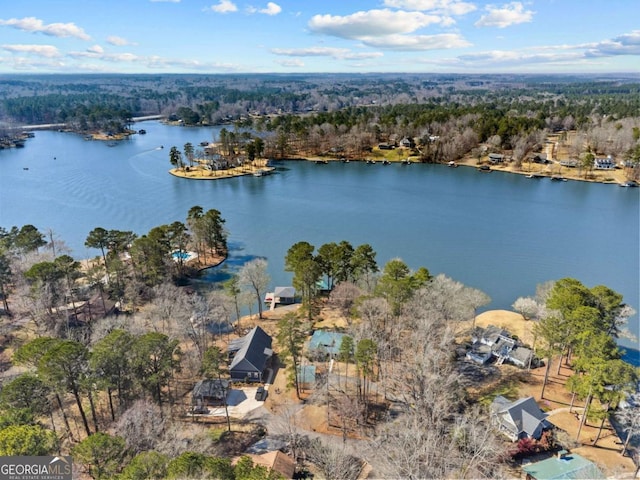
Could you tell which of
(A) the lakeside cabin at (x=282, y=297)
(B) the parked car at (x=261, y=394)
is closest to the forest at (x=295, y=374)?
(B) the parked car at (x=261, y=394)

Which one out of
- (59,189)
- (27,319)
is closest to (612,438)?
(27,319)

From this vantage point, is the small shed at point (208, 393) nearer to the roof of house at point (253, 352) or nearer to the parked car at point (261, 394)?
the roof of house at point (253, 352)

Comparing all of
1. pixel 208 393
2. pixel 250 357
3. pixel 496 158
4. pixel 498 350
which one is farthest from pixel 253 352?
pixel 496 158

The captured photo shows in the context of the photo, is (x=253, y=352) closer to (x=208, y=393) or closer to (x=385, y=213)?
(x=208, y=393)

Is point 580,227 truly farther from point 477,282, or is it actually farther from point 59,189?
point 59,189

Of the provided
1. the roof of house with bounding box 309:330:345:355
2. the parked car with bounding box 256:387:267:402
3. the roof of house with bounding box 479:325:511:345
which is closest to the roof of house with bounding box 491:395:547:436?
the roof of house with bounding box 479:325:511:345

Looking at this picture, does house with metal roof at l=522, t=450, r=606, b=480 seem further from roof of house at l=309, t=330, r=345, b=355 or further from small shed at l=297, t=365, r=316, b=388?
roof of house at l=309, t=330, r=345, b=355
